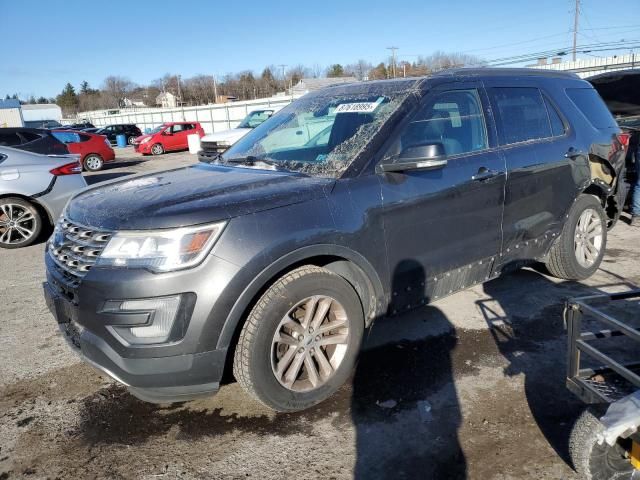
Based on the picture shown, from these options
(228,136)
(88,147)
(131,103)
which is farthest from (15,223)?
(131,103)

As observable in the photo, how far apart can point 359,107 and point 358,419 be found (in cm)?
207

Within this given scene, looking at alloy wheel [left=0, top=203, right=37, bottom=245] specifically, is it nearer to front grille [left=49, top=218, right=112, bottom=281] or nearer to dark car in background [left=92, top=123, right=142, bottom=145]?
front grille [left=49, top=218, right=112, bottom=281]

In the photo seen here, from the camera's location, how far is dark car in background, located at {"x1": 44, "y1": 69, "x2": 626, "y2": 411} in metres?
2.39

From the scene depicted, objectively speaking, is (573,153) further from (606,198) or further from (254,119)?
(254,119)

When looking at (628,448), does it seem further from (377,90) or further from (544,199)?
(377,90)

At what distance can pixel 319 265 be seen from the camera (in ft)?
9.67

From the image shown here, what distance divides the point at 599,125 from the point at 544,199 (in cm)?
125

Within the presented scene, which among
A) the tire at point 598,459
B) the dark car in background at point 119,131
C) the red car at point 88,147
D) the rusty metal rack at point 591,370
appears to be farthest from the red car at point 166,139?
the tire at point 598,459

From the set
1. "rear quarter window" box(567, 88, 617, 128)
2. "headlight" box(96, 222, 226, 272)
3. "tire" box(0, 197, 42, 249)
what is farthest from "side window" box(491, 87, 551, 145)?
"tire" box(0, 197, 42, 249)

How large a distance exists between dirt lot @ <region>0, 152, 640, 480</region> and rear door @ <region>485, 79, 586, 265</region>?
0.70 meters

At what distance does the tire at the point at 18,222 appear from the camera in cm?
692

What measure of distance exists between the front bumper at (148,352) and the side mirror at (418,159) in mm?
1393

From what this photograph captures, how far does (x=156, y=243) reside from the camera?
7.77 ft

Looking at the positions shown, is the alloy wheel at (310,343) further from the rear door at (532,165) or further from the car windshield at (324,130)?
the rear door at (532,165)
